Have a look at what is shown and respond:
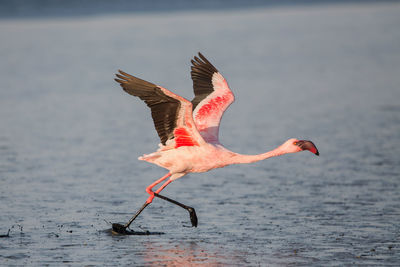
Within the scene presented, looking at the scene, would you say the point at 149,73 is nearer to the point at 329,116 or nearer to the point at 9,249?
the point at 329,116

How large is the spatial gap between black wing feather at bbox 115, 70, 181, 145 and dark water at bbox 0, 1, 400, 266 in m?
1.58

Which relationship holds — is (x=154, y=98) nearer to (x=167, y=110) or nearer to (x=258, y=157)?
(x=167, y=110)

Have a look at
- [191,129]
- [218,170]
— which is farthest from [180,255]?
[218,170]

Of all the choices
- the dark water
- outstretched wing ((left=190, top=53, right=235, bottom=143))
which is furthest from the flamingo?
the dark water

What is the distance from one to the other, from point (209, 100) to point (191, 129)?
1.52 m

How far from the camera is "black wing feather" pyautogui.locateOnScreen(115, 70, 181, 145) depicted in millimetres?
9570

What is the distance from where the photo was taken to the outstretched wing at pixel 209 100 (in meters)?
11.2

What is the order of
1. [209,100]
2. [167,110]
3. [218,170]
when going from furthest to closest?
[218,170]
[209,100]
[167,110]

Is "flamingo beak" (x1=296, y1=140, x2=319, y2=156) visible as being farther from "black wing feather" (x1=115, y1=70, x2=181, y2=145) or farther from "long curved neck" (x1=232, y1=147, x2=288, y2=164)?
"black wing feather" (x1=115, y1=70, x2=181, y2=145)

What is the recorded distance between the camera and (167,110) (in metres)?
9.87

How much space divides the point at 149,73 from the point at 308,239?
15739 mm

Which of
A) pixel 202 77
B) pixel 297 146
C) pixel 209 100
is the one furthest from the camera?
pixel 202 77

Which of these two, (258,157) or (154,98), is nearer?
(154,98)

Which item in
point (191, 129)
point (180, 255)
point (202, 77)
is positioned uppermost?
point (202, 77)
